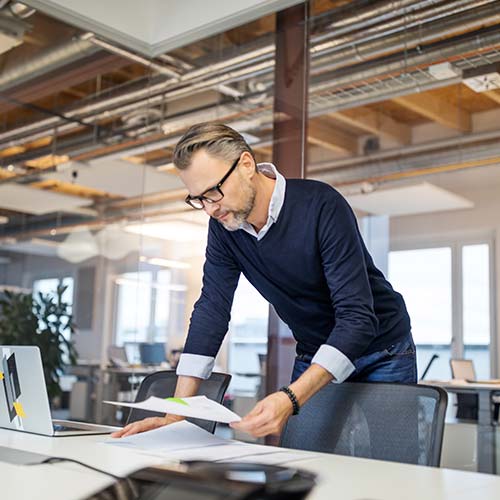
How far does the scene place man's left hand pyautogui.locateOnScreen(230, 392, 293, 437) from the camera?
155 cm

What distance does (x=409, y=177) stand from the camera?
220 inches

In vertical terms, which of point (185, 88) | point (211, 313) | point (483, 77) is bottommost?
point (211, 313)

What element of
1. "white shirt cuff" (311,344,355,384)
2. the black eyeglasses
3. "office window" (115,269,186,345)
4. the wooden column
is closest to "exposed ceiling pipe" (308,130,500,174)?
the wooden column

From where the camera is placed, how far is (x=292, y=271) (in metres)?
2.02

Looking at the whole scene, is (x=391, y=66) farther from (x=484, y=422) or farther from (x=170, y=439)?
(x=170, y=439)

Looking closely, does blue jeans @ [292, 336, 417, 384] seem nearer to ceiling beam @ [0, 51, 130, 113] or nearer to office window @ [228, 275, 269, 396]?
office window @ [228, 275, 269, 396]

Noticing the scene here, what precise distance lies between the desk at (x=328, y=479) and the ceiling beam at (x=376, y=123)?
3427 millimetres

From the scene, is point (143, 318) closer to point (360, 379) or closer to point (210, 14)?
point (210, 14)

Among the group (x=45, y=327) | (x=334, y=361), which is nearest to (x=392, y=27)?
(x=334, y=361)

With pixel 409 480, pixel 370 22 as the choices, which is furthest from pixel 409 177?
pixel 409 480

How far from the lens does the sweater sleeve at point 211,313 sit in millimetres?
2100

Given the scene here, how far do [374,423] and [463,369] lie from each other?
11.9 feet

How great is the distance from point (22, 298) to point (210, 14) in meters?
3.11

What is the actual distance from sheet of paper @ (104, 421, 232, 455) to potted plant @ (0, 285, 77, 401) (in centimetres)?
465
